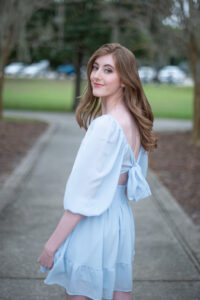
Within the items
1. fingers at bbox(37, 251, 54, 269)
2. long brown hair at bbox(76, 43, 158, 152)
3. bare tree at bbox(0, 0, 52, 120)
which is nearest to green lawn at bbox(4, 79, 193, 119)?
bare tree at bbox(0, 0, 52, 120)

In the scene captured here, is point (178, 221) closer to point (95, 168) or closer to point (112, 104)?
point (112, 104)

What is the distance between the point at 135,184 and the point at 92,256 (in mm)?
411

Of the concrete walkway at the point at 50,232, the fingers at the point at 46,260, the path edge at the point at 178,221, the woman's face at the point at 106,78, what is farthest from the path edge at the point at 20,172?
the woman's face at the point at 106,78

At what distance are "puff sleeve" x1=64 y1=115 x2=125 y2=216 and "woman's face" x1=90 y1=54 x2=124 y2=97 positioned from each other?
220 mm

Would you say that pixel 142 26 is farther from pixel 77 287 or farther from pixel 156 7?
pixel 77 287

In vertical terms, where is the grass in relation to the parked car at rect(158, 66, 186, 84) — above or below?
above

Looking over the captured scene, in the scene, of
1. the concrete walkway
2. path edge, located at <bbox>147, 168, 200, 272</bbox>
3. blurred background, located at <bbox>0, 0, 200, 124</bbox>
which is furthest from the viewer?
blurred background, located at <bbox>0, 0, 200, 124</bbox>

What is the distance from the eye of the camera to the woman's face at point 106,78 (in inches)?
88.7

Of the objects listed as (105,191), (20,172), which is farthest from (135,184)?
(20,172)

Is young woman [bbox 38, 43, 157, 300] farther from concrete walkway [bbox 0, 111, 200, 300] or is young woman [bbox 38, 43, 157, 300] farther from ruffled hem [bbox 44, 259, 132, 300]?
concrete walkway [bbox 0, 111, 200, 300]

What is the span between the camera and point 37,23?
19.0 meters

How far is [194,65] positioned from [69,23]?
9937mm

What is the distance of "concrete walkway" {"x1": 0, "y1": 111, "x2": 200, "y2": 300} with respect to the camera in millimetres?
3537

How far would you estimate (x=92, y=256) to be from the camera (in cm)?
218
